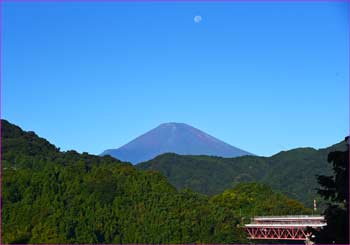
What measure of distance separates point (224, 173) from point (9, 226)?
88.6m

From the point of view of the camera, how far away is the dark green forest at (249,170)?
12125cm

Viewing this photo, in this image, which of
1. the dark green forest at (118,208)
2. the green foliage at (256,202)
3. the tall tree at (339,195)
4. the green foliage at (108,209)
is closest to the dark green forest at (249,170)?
the green foliage at (256,202)

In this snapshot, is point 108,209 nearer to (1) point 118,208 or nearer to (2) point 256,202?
(1) point 118,208

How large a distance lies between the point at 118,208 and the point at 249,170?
274 feet

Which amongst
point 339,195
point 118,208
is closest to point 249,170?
point 118,208

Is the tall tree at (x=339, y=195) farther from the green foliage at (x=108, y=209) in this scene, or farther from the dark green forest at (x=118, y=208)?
the green foliage at (x=108, y=209)

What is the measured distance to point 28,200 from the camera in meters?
58.8

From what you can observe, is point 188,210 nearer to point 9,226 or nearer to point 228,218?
point 228,218

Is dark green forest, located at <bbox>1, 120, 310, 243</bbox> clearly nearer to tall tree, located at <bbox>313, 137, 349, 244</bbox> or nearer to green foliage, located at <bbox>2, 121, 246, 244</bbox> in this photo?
green foliage, located at <bbox>2, 121, 246, 244</bbox>

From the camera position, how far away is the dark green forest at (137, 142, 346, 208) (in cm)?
12125

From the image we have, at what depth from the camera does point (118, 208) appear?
5925 cm

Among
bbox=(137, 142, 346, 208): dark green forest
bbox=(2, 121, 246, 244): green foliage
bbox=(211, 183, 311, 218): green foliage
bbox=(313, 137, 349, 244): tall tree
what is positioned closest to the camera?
bbox=(313, 137, 349, 244): tall tree

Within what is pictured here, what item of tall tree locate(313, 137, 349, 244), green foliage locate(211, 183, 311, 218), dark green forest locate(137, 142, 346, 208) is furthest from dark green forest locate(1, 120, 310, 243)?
dark green forest locate(137, 142, 346, 208)

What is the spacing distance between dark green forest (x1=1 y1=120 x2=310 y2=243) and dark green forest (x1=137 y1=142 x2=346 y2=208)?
4947 cm
